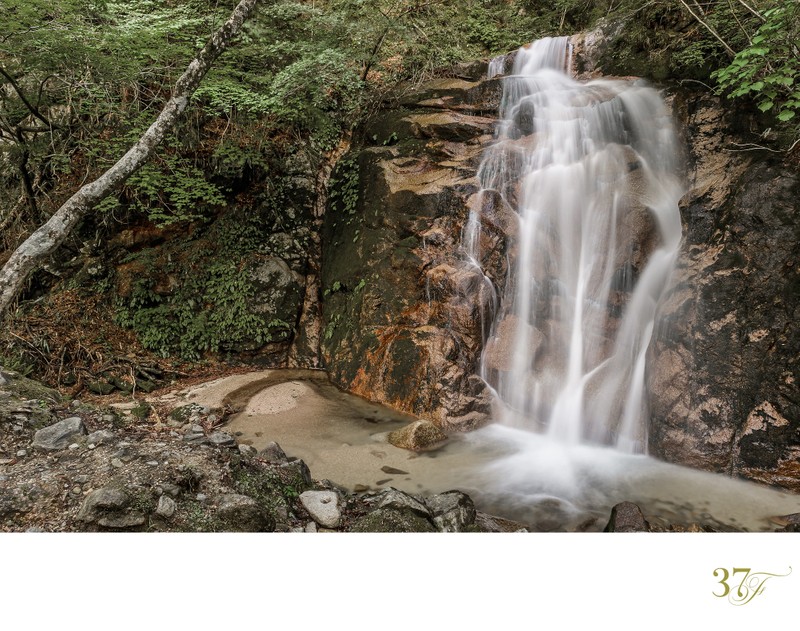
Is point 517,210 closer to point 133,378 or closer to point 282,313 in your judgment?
point 282,313

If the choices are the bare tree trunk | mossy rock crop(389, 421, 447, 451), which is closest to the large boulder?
the bare tree trunk

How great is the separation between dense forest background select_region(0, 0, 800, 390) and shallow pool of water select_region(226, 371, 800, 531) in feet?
7.96

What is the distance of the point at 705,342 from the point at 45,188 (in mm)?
10069

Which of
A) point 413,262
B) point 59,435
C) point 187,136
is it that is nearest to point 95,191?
point 59,435

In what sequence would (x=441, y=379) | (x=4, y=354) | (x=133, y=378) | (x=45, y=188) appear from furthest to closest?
1. (x=45, y=188)
2. (x=133, y=378)
3. (x=4, y=354)
4. (x=441, y=379)

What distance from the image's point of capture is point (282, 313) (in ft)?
23.3

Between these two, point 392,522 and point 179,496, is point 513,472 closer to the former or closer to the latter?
point 392,522

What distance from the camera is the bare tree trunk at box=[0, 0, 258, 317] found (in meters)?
3.47

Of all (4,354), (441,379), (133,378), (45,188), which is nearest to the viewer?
(441,379)

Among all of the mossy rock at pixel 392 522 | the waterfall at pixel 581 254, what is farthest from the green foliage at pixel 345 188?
the mossy rock at pixel 392 522

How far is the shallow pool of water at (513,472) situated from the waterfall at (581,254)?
46 cm

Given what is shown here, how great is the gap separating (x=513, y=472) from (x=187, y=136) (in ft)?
24.5

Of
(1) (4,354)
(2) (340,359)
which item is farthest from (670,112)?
(1) (4,354)

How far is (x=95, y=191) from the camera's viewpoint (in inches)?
153
